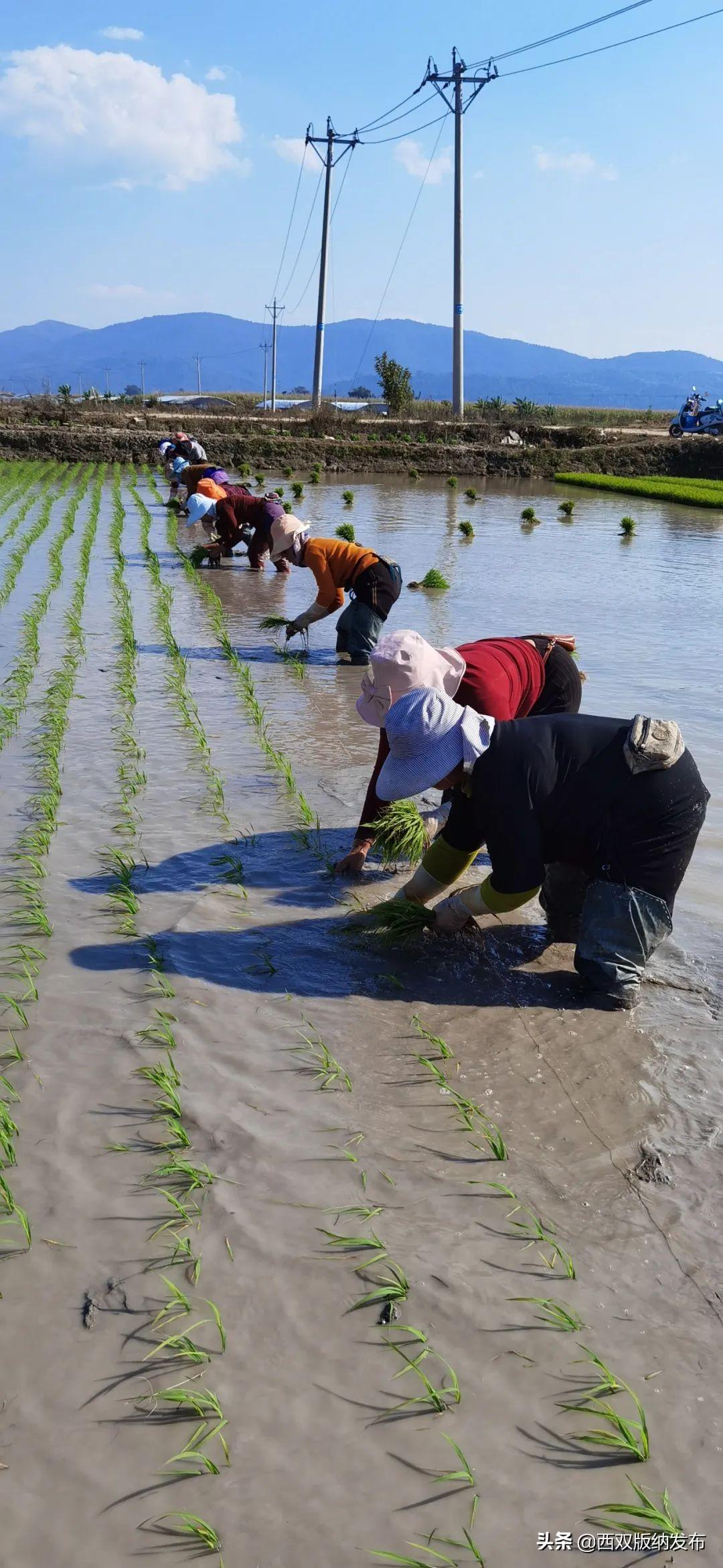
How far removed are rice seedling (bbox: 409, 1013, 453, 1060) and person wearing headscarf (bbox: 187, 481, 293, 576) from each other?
21.7 feet

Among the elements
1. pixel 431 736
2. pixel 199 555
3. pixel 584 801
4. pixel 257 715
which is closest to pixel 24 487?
pixel 199 555

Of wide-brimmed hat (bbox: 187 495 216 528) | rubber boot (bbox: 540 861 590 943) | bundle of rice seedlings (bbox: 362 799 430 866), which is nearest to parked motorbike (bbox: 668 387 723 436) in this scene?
wide-brimmed hat (bbox: 187 495 216 528)

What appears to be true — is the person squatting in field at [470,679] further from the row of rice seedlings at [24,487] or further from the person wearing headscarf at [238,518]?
the row of rice seedlings at [24,487]

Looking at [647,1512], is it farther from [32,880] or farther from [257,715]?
[257,715]

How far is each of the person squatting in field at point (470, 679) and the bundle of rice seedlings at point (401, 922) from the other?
17.9 inches

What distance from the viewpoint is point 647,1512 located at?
1.77 metres

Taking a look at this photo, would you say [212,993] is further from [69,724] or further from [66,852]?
[69,724]

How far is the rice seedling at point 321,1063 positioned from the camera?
9.92 feet

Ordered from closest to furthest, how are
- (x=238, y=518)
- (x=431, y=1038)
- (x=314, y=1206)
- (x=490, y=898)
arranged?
(x=314, y=1206), (x=431, y=1038), (x=490, y=898), (x=238, y=518)

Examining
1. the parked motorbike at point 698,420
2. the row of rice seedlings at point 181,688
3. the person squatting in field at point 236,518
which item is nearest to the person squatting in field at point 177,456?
the person squatting in field at point 236,518

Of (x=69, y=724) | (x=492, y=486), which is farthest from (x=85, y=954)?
(x=492, y=486)

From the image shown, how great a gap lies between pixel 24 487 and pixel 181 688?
14.7 meters

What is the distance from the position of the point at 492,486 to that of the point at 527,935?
925 inches

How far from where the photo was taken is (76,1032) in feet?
10.6
